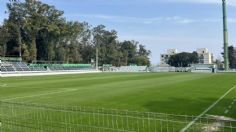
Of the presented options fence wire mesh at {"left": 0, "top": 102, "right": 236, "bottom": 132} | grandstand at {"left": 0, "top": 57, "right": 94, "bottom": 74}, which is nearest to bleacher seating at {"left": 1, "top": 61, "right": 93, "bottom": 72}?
grandstand at {"left": 0, "top": 57, "right": 94, "bottom": 74}

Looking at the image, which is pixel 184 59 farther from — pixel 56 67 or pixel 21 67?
pixel 21 67

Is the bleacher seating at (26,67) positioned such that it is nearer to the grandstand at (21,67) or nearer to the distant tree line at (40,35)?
the grandstand at (21,67)


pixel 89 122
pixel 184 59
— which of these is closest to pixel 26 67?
pixel 89 122

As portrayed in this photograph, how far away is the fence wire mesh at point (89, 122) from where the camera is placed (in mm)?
8802

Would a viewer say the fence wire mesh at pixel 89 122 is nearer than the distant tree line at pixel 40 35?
Yes

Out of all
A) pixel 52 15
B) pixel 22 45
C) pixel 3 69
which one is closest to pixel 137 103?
pixel 3 69

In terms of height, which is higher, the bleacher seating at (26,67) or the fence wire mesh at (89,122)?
the bleacher seating at (26,67)

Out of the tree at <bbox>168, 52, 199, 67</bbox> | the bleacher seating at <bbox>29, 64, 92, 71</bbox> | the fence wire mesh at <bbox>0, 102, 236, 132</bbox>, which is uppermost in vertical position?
the tree at <bbox>168, 52, 199, 67</bbox>

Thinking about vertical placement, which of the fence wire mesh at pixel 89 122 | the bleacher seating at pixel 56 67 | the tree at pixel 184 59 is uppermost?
the tree at pixel 184 59

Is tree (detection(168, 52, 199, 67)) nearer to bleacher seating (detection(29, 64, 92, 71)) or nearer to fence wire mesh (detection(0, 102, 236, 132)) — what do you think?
bleacher seating (detection(29, 64, 92, 71))

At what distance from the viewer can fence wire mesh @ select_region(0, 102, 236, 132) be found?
880 cm

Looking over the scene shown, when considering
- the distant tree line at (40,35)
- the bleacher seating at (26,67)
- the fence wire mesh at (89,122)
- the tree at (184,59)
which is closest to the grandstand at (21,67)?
the bleacher seating at (26,67)

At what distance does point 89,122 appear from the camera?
1200 centimetres

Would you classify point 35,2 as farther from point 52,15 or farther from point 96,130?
point 96,130
